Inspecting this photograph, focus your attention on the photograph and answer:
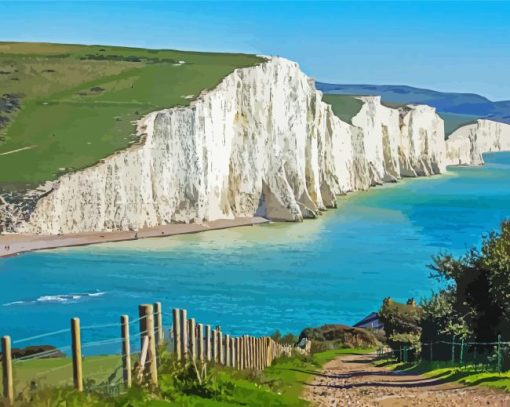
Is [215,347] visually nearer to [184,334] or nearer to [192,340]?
[192,340]

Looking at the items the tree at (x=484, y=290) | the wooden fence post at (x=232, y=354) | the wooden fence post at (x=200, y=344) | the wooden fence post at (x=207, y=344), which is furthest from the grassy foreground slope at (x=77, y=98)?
the wooden fence post at (x=200, y=344)

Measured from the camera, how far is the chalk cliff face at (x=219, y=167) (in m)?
72.6

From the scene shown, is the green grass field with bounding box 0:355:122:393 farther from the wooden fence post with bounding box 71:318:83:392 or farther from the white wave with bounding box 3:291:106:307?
the white wave with bounding box 3:291:106:307

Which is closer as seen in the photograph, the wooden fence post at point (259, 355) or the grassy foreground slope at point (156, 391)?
the grassy foreground slope at point (156, 391)

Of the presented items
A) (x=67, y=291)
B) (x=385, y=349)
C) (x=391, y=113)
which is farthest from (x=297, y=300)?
(x=391, y=113)

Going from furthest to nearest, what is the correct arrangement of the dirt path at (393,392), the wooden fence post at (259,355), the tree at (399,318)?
the tree at (399,318), the wooden fence post at (259,355), the dirt path at (393,392)

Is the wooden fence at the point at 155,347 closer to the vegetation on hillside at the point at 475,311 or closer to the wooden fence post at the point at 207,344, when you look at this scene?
the wooden fence post at the point at 207,344

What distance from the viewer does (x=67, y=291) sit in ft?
159

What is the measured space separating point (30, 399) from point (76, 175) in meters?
65.2

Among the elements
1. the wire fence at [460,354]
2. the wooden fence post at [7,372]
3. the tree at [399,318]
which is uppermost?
the wooden fence post at [7,372]

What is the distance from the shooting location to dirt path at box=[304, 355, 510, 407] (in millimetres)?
11867

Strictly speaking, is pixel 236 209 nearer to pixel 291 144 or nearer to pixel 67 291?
pixel 291 144

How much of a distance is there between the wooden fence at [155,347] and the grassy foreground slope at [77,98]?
58.7 metres

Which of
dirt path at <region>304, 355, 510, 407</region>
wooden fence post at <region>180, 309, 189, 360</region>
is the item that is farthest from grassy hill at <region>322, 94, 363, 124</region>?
wooden fence post at <region>180, 309, 189, 360</region>
